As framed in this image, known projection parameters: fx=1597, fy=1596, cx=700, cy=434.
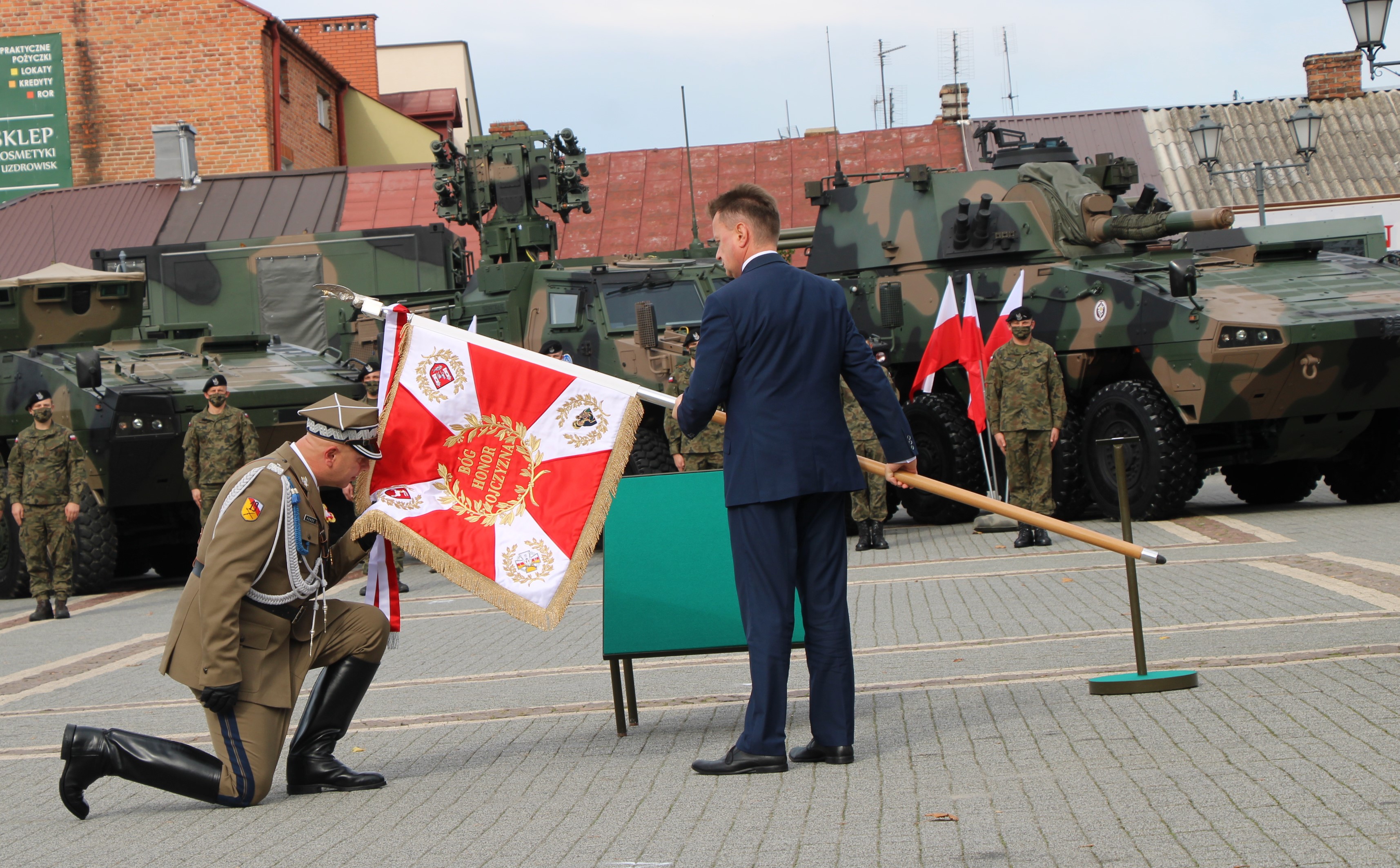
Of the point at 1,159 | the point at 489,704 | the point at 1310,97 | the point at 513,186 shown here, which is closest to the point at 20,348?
the point at 513,186

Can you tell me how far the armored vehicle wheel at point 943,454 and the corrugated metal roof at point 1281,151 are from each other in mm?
17334

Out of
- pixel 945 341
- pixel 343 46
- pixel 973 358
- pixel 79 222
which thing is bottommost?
pixel 973 358

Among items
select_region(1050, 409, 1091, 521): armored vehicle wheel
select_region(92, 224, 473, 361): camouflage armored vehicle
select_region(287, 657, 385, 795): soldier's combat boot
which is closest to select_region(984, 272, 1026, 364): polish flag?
select_region(1050, 409, 1091, 521): armored vehicle wheel

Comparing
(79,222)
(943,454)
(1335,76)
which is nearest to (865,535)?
(943,454)

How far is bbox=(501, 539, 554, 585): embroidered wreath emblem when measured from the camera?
5297 mm

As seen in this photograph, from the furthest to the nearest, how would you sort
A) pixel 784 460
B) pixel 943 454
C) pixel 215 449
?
pixel 943 454 < pixel 215 449 < pixel 784 460

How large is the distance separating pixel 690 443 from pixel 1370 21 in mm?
6312

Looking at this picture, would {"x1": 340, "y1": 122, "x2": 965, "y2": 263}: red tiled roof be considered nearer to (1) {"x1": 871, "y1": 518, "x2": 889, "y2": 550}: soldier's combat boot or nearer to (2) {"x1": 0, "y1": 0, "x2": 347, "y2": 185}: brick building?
(2) {"x1": 0, "y1": 0, "x2": 347, "y2": 185}: brick building

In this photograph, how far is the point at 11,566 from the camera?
559 inches

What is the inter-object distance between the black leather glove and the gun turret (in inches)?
594

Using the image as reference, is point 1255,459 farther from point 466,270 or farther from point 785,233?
point 466,270

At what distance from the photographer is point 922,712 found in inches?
225

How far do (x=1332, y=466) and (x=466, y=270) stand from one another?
39.0ft

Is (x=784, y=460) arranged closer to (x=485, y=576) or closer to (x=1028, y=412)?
(x=485, y=576)
